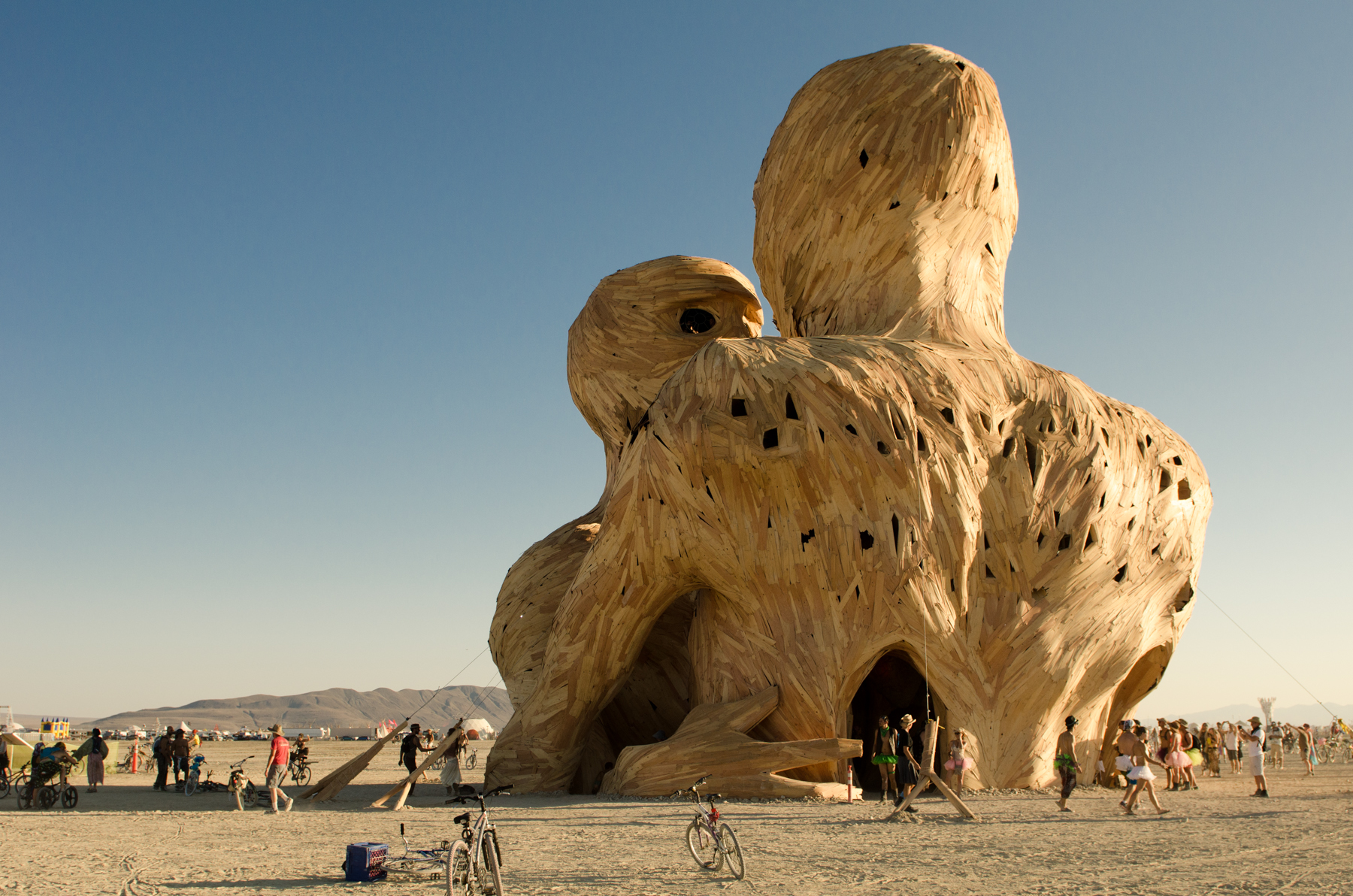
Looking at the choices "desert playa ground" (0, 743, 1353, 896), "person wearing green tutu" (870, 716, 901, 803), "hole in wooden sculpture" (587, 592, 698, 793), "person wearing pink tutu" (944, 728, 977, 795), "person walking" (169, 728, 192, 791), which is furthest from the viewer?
"person walking" (169, 728, 192, 791)

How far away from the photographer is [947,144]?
19812mm

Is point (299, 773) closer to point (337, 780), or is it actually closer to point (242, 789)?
point (337, 780)

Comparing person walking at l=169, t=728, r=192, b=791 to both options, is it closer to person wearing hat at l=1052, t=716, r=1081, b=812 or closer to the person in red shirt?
the person in red shirt

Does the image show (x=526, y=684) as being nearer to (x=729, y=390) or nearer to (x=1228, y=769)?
(x=729, y=390)

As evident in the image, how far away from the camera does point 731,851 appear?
8492 mm

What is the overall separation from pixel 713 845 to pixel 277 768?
9.98 metres

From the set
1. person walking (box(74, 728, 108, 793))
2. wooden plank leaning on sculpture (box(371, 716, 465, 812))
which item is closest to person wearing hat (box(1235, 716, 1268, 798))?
wooden plank leaning on sculpture (box(371, 716, 465, 812))

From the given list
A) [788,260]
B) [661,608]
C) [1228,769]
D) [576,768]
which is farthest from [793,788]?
[1228,769]

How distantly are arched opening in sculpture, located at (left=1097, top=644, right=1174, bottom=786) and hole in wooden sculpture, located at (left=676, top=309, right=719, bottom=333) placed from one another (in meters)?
11.7

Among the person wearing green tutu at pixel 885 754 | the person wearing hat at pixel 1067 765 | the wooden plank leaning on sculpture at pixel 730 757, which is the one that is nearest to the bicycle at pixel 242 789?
the wooden plank leaning on sculpture at pixel 730 757

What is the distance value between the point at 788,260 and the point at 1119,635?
9553 millimetres

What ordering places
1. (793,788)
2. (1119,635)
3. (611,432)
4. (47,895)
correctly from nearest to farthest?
(47,895)
(793,788)
(1119,635)
(611,432)

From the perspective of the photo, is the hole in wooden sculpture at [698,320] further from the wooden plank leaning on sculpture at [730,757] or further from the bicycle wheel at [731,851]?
the bicycle wheel at [731,851]

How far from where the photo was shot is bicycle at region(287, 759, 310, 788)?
25.5 m
